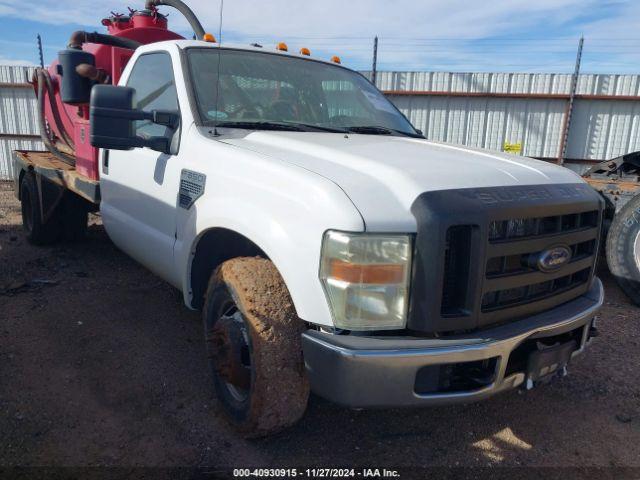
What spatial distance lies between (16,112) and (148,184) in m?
10.6

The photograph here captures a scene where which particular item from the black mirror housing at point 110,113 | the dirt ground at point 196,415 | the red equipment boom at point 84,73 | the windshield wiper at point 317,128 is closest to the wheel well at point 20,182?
the red equipment boom at point 84,73

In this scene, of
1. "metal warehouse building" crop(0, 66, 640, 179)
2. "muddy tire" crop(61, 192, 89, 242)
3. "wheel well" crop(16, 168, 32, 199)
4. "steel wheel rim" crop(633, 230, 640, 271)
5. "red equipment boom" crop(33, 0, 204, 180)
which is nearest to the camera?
"red equipment boom" crop(33, 0, 204, 180)

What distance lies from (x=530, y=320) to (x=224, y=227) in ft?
4.91

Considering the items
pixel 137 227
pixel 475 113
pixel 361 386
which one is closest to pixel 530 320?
pixel 361 386

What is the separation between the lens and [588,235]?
2549 millimetres

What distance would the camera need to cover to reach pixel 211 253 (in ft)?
9.61

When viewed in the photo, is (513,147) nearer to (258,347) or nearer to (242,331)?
(242,331)

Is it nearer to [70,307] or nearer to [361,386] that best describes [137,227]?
[70,307]

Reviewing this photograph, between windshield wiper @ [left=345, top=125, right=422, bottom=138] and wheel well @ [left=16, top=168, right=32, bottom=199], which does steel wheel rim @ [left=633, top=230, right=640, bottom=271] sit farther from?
wheel well @ [left=16, top=168, right=32, bottom=199]

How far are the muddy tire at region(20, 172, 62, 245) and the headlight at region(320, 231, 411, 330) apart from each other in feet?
14.8

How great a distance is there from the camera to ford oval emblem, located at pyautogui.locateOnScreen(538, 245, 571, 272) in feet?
7.43

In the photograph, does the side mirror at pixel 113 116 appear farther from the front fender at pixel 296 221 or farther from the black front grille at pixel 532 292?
the black front grille at pixel 532 292

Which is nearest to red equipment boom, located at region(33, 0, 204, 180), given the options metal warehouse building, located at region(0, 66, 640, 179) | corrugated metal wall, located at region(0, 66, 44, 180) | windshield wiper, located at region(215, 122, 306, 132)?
windshield wiper, located at region(215, 122, 306, 132)

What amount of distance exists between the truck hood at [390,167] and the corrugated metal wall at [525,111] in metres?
8.70
